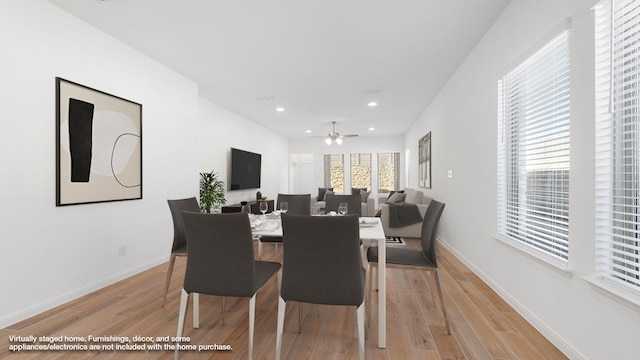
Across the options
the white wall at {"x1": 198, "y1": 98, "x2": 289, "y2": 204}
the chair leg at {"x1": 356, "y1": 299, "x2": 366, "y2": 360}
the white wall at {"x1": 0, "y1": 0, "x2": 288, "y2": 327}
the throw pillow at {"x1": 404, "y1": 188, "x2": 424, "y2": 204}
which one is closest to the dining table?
the chair leg at {"x1": 356, "y1": 299, "x2": 366, "y2": 360}

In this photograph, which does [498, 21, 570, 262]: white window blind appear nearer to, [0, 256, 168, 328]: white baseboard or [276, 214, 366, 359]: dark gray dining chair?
[276, 214, 366, 359]: dark gray dining chair

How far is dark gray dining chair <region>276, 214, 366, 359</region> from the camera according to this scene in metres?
1.57

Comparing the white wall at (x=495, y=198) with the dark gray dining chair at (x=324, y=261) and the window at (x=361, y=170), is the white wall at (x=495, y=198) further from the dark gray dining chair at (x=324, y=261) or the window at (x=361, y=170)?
the window at (x=361, y=170)

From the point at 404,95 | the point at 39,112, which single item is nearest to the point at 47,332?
the point at 39,112

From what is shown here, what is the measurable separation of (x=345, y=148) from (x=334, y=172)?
0.93 meters

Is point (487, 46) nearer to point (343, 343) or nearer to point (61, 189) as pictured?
point (343, 343)

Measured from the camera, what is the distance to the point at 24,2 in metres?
2.24

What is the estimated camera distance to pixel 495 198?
2.73 m

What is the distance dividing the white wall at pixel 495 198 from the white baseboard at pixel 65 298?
3502 millimetres

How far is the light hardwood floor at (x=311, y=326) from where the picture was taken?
1802 millimetres

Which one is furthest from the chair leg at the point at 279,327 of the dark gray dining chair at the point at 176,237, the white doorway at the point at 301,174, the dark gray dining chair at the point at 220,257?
the white doorway at the point at 301,174

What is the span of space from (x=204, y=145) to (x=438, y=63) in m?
4.11

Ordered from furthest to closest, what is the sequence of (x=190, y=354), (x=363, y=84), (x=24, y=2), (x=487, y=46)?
(x=363, y=84), (x=487, y=46), (x=24, y=2), (x=190, y=354)

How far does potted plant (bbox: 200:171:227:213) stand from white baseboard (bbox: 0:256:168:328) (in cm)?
151
